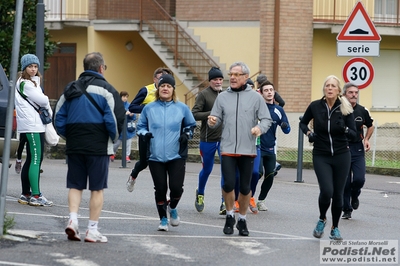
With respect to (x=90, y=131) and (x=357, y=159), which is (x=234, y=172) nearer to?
(x=90, y=131)

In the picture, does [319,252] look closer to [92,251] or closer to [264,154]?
[92,251]

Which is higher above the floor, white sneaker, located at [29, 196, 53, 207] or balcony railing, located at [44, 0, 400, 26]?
balcony railing, located at [44, 0, 400, 26]

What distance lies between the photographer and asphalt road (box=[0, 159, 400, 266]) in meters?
8.88

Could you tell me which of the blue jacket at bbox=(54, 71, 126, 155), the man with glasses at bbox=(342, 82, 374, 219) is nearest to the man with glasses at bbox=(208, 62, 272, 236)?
the blue jacket at bbox=(54, 71, 126, 155)

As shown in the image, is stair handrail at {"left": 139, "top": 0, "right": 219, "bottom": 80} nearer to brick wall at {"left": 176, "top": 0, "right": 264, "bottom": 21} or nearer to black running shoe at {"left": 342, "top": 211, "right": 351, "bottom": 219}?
brick wall at {"left": 176, "top": 0, "right": 264, "bottom": 21}

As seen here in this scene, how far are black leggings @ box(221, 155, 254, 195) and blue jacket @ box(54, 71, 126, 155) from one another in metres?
1.44

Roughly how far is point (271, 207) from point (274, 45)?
42.4 feet

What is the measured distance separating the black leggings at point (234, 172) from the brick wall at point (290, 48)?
50.9ft

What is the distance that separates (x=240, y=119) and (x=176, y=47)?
16.8m

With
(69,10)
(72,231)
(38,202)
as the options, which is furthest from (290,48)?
(72,231)

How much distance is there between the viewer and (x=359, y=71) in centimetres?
1505

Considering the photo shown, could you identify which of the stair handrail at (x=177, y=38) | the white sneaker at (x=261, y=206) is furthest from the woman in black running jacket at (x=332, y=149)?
the stair handrail at (x=177, y=38)

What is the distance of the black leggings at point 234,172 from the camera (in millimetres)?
10453

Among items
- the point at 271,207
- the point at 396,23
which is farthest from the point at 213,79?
the point at 396,23
